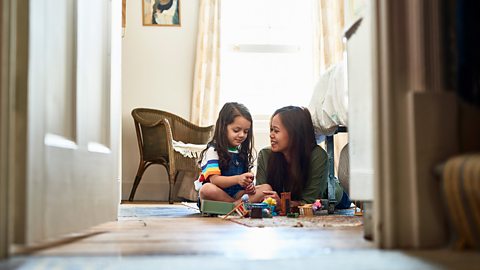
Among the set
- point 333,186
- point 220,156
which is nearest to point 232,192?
point 220,156

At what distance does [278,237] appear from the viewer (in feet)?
4.78

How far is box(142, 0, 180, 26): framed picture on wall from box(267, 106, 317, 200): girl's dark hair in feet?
8.39

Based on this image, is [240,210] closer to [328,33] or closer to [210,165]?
[210,165]

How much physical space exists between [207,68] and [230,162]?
234cm

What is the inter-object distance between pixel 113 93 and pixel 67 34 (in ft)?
1.95

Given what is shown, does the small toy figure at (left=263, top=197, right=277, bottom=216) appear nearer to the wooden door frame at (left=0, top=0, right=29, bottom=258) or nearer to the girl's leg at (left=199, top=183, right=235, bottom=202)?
the girl's leg at (left=199, top=183, right=235, bottom=202)

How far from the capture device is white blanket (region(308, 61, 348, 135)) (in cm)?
250

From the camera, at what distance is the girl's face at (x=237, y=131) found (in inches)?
109

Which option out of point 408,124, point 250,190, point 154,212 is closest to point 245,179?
point 250,190

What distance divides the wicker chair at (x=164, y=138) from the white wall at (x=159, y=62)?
30 centimetres

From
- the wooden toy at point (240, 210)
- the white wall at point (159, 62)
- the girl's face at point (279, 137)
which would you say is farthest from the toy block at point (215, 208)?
the white wall at point (159, 62)

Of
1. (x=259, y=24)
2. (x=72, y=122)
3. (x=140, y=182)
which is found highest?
(x=259, y=24)

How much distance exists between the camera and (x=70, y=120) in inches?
60.1

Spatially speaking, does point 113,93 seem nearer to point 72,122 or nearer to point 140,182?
point 72,122
